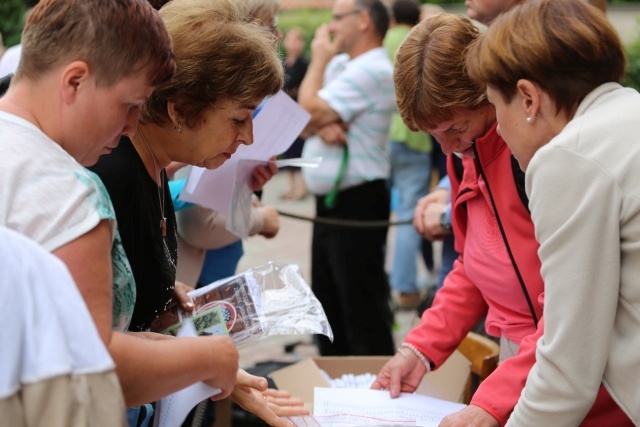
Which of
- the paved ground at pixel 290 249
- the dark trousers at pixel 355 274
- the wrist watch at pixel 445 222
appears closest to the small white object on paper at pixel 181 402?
the paved ground at pixel 290 249

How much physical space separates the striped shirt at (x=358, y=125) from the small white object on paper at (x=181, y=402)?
260 centimetres

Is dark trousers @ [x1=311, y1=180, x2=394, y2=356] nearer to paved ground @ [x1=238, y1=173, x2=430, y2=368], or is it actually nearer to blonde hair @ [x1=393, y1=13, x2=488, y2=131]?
paved ground @ [x1=238, y1=173, x2=430, y2=368]

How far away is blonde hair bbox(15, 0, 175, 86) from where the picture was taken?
4.27 feet

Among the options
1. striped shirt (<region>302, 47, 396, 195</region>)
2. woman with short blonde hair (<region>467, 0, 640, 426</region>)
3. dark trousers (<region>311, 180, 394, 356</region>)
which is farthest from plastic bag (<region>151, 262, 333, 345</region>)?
striped shirt (<region>302, 47, 396, 195</region>)

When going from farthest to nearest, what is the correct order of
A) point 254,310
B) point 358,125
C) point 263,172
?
1. point 358,125
2. point 263,172
3. point 254,310

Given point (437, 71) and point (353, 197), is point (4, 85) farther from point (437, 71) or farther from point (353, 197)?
point (353, 197)

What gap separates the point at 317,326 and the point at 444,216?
1441 millimetres

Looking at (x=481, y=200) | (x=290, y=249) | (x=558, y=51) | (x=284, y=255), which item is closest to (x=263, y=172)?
(x=481, y=200)

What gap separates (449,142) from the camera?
2.07 m

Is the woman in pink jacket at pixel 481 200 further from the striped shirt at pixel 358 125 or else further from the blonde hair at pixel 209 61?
the striped shirt at pixel 358 125

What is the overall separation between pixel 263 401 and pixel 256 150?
987 millimetres

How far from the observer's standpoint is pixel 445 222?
3299mm

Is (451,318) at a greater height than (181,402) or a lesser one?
lesser

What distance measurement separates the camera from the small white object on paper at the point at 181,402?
1.56 meters
